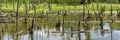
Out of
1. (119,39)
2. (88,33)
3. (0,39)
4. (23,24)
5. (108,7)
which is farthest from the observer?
(108,7)

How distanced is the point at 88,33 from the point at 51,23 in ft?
6.68

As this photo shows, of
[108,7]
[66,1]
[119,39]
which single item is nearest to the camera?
[119,39]

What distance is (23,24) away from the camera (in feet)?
39.6

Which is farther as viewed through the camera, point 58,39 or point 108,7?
point 108,7

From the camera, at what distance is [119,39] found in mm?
9906

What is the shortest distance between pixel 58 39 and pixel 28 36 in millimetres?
682

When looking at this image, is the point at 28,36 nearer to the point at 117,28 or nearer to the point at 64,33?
the point at 64,33

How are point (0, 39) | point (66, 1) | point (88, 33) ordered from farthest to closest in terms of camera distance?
1. point (66, 1)
2. point (88, 33)
3. point (0, 39)

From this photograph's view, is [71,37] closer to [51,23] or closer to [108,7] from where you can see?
[51,23]

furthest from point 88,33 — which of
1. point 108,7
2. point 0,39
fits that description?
point 108,7

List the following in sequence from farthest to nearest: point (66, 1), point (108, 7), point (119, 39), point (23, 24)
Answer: point (66, 1) < point (108, 7) < point (23, 24) < point (119, 39)

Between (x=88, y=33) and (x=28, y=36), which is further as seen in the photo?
(x=88, y=33)

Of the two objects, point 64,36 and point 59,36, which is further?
point 59,36

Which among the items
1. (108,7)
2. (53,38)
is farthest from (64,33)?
(108,7)
